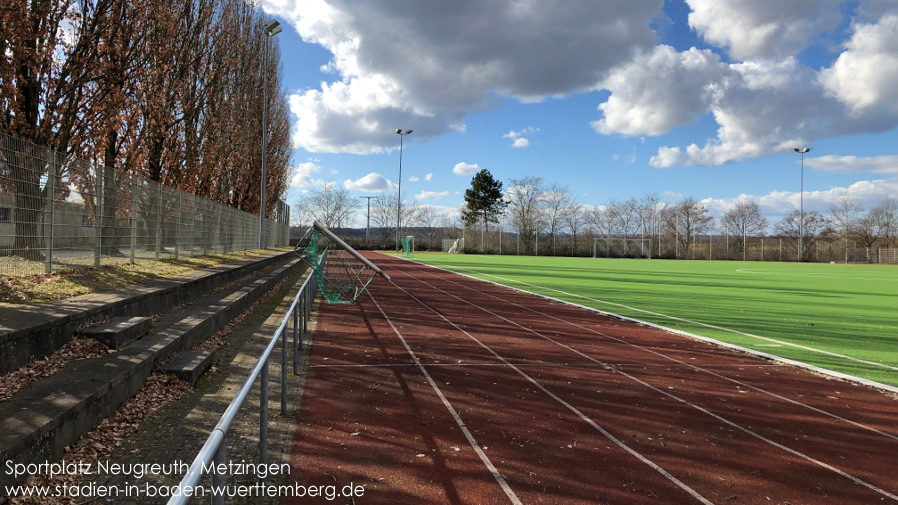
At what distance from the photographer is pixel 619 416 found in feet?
16.1

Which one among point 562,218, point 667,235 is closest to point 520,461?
point 562,218

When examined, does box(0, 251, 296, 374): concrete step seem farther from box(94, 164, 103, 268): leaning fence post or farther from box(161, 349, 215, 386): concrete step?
box(94, 164, 103, 268): leaning fence post

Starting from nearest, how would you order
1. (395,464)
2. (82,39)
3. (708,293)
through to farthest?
(395,464)
(82,39)
(708,293)

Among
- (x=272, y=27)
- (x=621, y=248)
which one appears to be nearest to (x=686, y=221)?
(x=621, y=248)

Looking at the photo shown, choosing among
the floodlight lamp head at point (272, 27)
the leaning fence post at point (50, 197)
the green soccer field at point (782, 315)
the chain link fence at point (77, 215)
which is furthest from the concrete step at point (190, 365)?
the floodlight lamp head at point (272, 27)

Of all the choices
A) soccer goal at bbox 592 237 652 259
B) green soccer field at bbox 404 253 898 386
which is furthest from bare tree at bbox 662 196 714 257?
green soccer field at bbox 404 253 898 386

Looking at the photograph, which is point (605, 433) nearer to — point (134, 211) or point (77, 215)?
point (77, 215)

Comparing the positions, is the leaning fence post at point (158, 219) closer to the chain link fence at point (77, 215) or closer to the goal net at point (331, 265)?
the chain link fence at point (77, 215)

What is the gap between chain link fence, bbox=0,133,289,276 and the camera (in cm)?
652

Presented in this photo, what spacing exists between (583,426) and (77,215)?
8.52 metres

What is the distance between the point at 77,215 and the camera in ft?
27.3

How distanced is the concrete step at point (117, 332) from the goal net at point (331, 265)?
11.5 feet

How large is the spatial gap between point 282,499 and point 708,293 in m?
18.1

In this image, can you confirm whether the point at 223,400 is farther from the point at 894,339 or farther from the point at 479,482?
the point at 894,339
